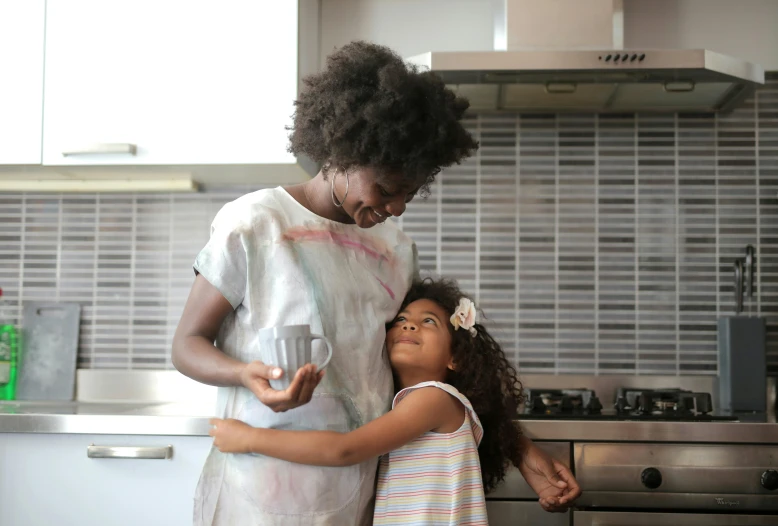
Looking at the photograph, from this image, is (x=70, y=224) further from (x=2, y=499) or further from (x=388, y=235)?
(x=388, y=235)

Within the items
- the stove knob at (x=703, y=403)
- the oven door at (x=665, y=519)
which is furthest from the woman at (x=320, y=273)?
the stove knob at (x=703, y=403)

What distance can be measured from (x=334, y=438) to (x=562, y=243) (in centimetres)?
143

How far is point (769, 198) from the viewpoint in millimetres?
2318

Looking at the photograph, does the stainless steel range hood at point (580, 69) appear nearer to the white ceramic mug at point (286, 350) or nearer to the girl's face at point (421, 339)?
the girl's face at point (421, 339)

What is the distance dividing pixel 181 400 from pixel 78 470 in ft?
1.82

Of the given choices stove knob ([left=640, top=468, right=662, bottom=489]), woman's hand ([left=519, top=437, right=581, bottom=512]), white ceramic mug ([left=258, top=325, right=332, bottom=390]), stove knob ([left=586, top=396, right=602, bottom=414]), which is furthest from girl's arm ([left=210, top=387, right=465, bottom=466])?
stove knob ([left=586, top=396, right=602, bottom=414])

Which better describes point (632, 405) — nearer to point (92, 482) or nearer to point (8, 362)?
point (92, 482)

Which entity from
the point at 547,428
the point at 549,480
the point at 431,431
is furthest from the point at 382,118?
the point at 547,428

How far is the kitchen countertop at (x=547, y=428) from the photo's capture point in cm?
175

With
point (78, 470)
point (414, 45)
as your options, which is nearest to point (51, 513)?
point (78, 470)

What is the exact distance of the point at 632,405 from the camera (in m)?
2.14

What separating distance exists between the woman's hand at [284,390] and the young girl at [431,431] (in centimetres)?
9

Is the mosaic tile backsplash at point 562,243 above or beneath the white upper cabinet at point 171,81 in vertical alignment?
beneath

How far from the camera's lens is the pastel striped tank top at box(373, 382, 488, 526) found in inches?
46.3
